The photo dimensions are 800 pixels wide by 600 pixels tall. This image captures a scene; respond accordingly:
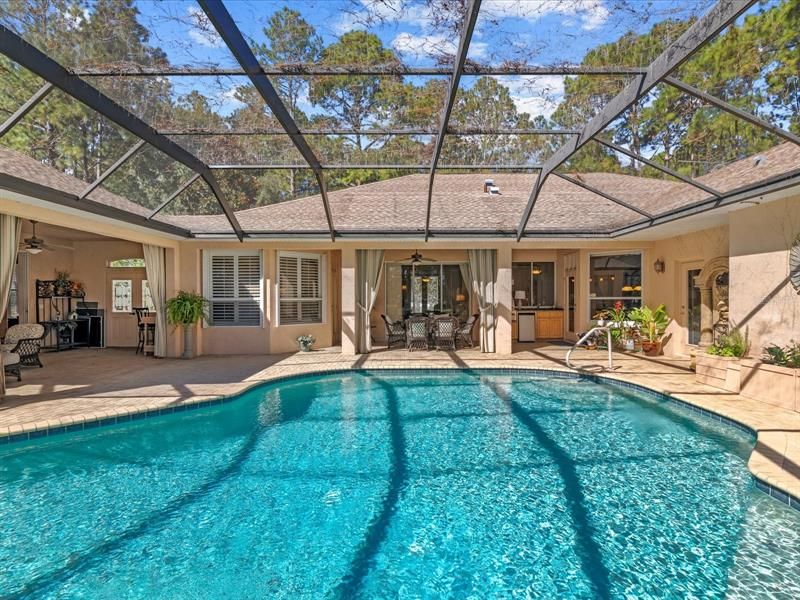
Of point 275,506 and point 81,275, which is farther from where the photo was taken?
point 81,275

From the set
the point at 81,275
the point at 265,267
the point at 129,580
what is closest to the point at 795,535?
the point at 129,580

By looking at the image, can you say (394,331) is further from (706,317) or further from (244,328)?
(706,317)

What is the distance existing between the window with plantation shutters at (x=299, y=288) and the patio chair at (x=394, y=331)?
6.15ft

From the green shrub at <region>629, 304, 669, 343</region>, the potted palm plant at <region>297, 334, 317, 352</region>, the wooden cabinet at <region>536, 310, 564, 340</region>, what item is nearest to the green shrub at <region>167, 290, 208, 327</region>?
the potted palm plant at <region>297, 334, 317, 352</region>

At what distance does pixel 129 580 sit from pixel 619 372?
25.9 ft

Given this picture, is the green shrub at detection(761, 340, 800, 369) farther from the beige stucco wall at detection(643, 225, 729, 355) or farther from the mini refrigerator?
the mini refrigerator

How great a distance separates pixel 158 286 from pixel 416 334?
621 centimetres

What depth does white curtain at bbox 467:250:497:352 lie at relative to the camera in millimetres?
10633

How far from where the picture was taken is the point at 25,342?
8.45 meters

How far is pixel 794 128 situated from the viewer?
471cm

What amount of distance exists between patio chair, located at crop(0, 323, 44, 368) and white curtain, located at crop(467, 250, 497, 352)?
9426 millimetres

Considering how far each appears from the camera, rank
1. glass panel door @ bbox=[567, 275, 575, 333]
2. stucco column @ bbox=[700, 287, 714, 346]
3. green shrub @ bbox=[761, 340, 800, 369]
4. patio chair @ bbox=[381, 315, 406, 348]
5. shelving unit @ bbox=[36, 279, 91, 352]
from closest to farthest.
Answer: green shrub @ bbox=[761, 340, 800, 369] → stucco column @ bbox=[700, 287, 714, 346] → shelving unit @ bbox=[36, 279, 91, 352] → patio chair @ bbox=[381, 315, 406, 348] → glass panel door @ bbox=[567, 275, 575, 333]

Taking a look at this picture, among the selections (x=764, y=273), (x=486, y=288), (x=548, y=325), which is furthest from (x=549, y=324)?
(x=764, y=273)

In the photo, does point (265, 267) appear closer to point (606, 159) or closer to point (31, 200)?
point (31, 200)
